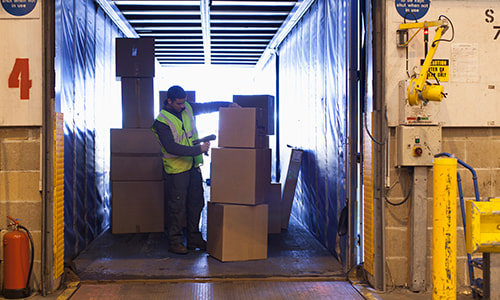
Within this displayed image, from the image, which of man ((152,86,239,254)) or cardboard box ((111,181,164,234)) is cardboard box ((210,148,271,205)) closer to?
man ((152,86,239,254))

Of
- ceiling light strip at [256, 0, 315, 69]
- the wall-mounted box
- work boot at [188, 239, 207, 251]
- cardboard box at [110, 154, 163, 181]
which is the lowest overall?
work boot at [188, 239, 207, 251]

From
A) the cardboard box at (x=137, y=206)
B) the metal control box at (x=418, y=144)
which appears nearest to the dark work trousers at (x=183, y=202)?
the cardboard box at (x=137, y=206)

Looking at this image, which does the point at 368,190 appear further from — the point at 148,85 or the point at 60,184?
the point at 148,85

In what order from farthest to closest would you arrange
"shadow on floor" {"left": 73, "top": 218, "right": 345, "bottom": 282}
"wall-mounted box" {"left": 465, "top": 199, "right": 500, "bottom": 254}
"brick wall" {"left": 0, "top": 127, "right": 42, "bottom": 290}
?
"shadow on floor" {"left": 73, "top": 218, "right": 345, "bottom": 282}
"brick wall" {"left": 0, "top": 127, "right": 42, "bottom": 290}
"wall-mounted box" {"left": 465, "top": 199, "right": 500, "bottom": 254}

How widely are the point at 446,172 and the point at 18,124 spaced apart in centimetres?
279

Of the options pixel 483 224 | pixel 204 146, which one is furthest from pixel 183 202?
pixel 483 224

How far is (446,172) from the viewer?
2373mm

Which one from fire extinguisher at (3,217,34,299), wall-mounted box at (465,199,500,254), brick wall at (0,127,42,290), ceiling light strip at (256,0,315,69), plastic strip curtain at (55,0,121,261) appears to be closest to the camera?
wall-mounted box at (465,199,500,254)

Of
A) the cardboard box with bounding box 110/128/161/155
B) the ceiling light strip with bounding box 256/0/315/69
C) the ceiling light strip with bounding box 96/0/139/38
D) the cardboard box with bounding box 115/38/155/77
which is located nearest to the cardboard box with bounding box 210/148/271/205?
the cardboard box with bounding box 110/128/161/155

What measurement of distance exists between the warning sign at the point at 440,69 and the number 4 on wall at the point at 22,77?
110 inches

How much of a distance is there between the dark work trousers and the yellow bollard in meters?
2.60

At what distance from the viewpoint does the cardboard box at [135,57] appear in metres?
5.25

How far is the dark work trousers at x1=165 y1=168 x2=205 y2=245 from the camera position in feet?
14.5

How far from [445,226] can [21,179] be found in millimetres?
2806
